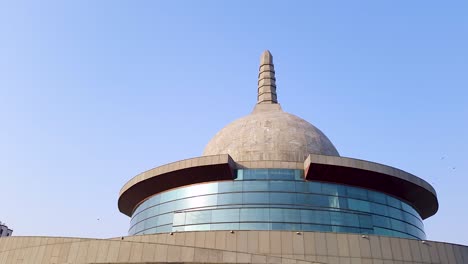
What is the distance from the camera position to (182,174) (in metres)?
28.7

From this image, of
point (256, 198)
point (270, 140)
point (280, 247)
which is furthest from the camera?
point (270, 140)

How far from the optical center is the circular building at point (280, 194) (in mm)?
26516

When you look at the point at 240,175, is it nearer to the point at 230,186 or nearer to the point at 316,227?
the point at 230,186

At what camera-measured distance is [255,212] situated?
26.5 m

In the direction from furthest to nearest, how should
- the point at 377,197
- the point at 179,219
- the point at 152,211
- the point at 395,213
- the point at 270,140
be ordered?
the point at 270,140 → the point at 152,211 → the point at 395,213 → the point at 377,197 → the point at 179,219

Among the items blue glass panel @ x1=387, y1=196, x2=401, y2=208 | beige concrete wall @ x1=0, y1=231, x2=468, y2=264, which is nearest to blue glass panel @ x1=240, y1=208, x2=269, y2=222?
beige concrete wall @ x1=0, y1=231, x2=468, y2=264

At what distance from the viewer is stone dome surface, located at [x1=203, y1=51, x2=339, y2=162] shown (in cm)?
3147

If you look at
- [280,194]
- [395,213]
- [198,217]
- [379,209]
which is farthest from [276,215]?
[395,213]

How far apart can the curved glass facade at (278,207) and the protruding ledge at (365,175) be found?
50 centimetres

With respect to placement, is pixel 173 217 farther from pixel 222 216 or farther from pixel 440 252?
pixel 440 252

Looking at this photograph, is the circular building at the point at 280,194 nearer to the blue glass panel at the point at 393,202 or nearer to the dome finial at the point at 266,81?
the blue glass panel at the point at 393,202

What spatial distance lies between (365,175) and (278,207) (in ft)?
20.6

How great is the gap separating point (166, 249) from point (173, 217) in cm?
1002

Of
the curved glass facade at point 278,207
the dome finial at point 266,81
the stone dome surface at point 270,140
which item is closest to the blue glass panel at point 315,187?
the curved glass facade at point 278,207
